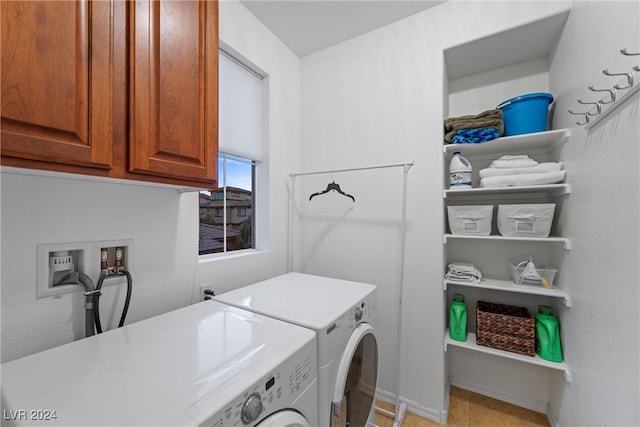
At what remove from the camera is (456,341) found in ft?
5.85

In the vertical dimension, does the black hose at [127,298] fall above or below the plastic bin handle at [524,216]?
below

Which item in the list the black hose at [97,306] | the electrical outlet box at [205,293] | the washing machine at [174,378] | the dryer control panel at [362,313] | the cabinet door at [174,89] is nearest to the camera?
the washing machine at [174,378]

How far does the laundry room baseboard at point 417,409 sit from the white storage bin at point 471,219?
1216 mm

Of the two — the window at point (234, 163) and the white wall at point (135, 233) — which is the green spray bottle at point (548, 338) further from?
the window at point (234, 163)

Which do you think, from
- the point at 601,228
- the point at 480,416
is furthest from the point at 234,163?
the point at 480,416

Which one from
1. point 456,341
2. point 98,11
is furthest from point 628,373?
point 98,11

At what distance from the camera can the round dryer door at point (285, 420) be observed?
0.72 metres

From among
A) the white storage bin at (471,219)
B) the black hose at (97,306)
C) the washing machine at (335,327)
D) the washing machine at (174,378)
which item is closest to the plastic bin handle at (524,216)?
the white storage bin at (471,219)

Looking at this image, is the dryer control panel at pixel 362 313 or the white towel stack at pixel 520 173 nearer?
the dryer control panel at pixel 362 313

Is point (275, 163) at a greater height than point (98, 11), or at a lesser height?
lesser

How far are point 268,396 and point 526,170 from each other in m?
1.83

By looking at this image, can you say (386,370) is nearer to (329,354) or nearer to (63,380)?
(329,354)

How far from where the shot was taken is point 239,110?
185 cm

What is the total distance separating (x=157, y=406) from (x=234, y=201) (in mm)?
1467
